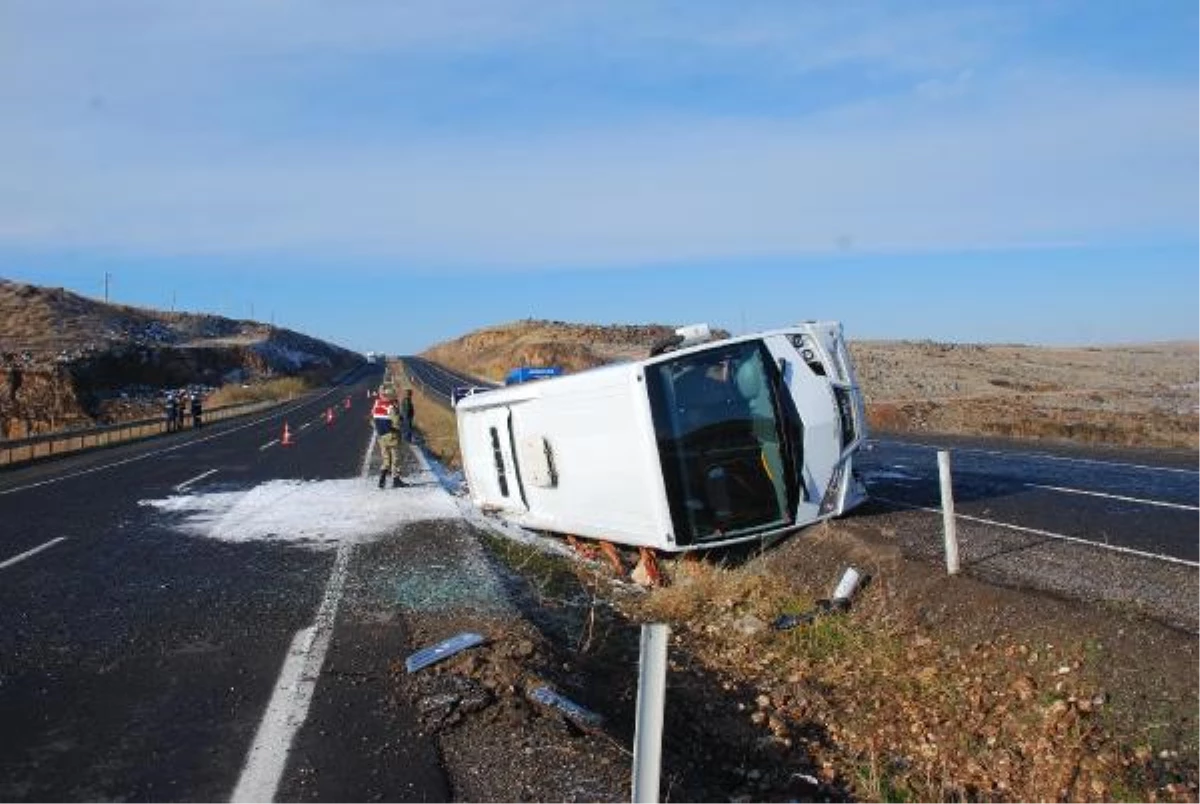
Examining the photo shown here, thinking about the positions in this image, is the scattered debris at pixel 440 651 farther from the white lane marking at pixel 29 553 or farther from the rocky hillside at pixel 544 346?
the rocky hillside at pixel 544 346

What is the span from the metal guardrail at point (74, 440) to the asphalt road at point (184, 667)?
42.2ft

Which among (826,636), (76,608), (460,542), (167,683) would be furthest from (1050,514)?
(76,608)

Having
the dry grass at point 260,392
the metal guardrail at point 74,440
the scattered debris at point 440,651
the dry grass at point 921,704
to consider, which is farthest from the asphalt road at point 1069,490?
the dry grass at point 260,392

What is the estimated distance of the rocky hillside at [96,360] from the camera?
4566 centimetres

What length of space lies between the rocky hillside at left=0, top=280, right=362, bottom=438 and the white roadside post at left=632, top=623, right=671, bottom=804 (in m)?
39.0

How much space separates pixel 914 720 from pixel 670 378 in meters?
3.95

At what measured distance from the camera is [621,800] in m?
4.32

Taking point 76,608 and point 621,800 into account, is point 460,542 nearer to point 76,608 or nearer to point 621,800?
point 76,608

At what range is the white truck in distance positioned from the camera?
890 cm

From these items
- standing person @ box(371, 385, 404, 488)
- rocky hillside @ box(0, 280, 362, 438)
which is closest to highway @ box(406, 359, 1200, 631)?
standing person @ box(371, 385, 404, 488)

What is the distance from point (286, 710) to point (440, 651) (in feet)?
3.67

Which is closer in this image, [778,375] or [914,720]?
[914,720]

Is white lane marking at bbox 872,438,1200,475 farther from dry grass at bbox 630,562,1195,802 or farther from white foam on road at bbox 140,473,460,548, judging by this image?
white foam on road at bbox 140,473,460,548

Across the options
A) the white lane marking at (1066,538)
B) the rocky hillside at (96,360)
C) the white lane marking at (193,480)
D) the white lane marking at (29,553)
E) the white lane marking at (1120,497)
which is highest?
the rocky hillside at (96,360)
